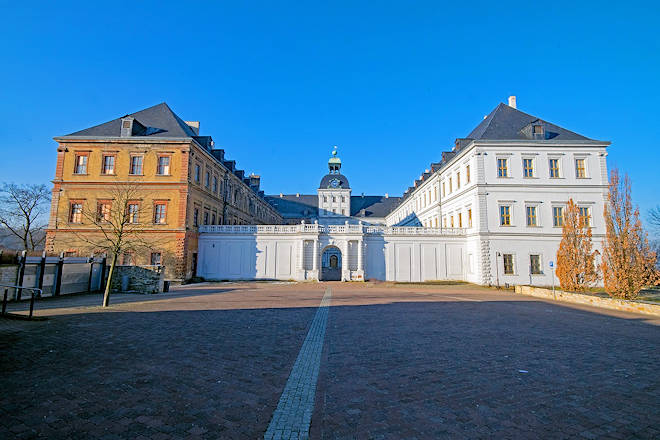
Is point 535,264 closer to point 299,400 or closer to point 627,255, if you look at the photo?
point 627,255

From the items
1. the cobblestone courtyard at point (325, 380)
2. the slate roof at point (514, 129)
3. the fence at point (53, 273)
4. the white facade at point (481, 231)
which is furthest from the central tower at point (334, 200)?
the cobblestone courtyard at point (325, 380)

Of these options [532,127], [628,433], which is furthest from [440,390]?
[532,127]

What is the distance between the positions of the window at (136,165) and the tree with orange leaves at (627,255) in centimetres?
3646

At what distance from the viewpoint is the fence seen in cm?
1537

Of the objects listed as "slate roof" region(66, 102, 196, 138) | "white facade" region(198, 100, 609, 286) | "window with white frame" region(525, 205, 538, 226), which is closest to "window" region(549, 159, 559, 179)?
"white facade" region(198, 100, 609, 286)

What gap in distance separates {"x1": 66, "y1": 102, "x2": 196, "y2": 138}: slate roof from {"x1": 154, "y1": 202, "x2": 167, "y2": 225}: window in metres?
6.45

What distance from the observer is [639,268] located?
18.2 metres

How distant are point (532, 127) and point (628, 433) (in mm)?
33282

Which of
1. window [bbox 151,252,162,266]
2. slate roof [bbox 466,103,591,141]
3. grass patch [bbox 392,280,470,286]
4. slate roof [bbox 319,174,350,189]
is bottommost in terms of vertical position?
grass patch [bbox 392,280,470,286]

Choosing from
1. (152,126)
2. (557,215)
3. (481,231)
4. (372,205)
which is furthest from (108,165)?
(372,205)

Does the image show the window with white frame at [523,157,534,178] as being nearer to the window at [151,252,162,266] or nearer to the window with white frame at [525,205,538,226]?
the window with white frame at [525,205,538,226]

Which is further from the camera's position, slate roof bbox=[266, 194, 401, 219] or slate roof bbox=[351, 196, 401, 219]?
slate roof bbox=[266, 194, 401, 219]

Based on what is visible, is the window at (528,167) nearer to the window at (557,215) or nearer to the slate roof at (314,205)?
the window at (557,215)

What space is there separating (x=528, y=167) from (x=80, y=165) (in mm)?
42587
